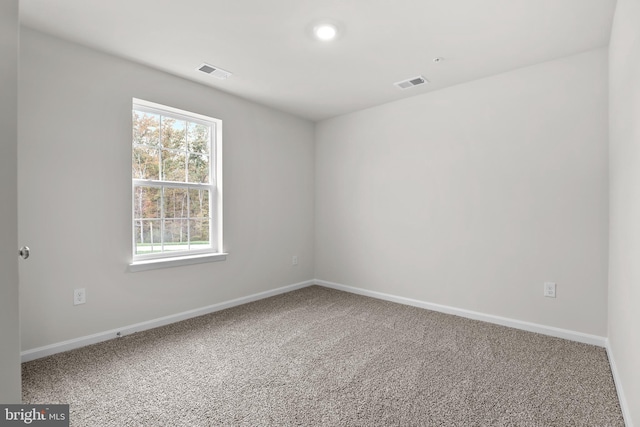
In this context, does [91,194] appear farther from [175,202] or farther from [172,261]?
[172,261]

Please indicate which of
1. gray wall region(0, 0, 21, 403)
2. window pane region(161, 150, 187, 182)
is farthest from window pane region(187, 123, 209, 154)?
gray wall region(0, 0, 21, 403)

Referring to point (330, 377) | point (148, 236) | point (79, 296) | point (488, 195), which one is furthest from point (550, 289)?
point (79, 296)

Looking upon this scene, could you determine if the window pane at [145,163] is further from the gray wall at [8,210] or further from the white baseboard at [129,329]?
the gray wall at [8,210]

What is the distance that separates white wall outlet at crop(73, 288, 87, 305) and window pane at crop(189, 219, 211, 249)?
1.03m

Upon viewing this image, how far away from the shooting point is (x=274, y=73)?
10.0ft

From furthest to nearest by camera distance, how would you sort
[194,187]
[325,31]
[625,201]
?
[194,187]
[325,31]
[625,201]

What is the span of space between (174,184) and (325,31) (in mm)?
1998

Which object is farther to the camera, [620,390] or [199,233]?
[199,233]

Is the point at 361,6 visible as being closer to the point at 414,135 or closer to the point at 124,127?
the point at 414,135

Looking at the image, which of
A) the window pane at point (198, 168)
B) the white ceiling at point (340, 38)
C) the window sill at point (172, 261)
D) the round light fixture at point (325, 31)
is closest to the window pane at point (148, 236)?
the window sill at point (172, 261)

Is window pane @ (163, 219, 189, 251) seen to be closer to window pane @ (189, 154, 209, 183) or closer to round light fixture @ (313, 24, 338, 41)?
window pane @ (189, 154, 209, 183)

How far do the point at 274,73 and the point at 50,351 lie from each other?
2.88m

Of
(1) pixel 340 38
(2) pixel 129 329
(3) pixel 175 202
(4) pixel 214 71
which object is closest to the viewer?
(1) pixel 340 38

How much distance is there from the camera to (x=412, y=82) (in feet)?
10.7
